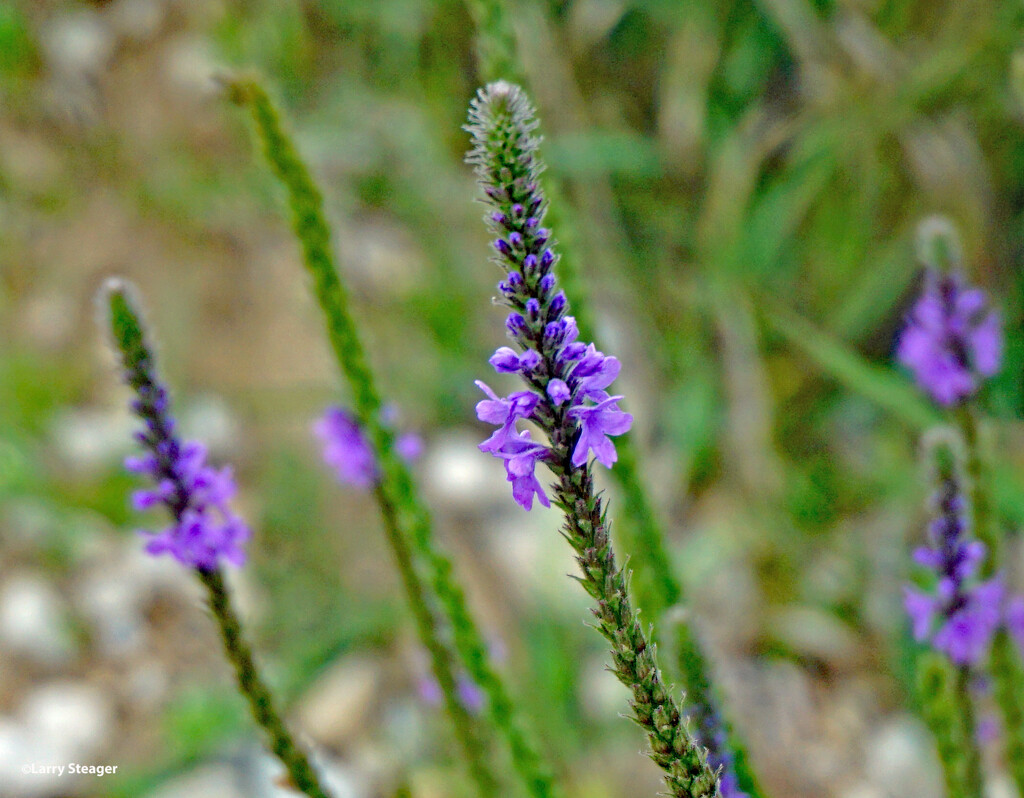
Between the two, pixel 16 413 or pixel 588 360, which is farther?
pixel 16 413

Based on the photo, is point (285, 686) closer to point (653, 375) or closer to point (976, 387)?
point (653, 375)

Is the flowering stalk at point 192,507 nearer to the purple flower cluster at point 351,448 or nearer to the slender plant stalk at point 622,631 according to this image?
the purple flower cluster at point 351,448

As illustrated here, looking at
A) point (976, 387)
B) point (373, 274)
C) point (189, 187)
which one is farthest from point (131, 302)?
point (189, 187)

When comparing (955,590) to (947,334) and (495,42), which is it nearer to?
(947,334)

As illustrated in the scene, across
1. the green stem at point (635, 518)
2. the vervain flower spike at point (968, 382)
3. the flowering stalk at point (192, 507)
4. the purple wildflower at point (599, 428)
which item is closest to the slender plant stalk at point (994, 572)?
the vervain flower spike at point (968, 382)

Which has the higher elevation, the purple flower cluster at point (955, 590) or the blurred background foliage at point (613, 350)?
the blurred background foliage at point (613, 350)

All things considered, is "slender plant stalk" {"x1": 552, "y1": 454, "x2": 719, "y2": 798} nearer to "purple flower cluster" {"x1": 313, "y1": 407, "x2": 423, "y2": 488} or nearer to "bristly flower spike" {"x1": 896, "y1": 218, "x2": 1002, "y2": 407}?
"purple flower cluster" {"x1": 313, "y1": 407, "x2": 423, "y2": 488}
